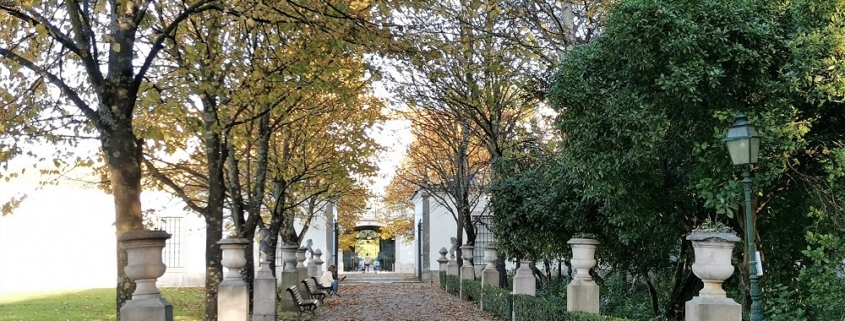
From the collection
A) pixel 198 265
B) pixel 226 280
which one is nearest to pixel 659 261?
pixel 226 280

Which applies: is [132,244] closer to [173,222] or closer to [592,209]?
[592,209]

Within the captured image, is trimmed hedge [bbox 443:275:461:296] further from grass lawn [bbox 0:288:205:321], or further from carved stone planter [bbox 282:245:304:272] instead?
grass lawn [bbox 0:288:205:321]

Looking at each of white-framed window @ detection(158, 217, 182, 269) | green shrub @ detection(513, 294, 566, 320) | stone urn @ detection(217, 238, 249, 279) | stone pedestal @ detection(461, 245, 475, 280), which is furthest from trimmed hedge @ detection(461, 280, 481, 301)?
white-framed window @ detection(158, 217, 182, 269)

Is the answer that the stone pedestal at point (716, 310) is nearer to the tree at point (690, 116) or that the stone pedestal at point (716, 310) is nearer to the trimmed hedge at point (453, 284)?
the tree at point (690, 116)

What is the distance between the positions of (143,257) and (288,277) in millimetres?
11340

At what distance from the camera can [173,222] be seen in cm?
3114

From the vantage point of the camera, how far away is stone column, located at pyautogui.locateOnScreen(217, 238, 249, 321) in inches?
393

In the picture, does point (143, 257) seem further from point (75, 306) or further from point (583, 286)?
point (75, 306)

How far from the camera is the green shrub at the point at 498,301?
1473cm

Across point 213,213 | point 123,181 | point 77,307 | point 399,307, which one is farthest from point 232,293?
point 77,307

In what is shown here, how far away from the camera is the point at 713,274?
671cm

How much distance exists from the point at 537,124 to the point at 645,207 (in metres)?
13.2

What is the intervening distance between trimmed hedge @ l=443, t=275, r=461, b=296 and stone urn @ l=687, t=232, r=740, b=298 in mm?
16933

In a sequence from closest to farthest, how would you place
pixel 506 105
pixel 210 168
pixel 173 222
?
pixel 210 168
pixel 506 105
pixel 173 222
